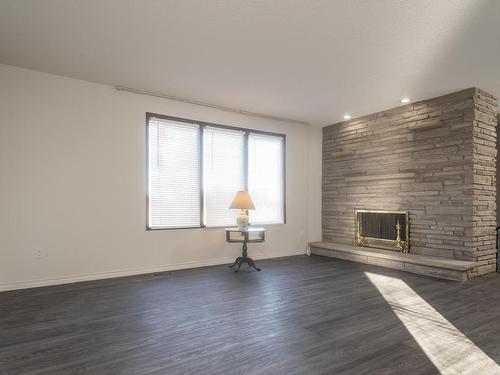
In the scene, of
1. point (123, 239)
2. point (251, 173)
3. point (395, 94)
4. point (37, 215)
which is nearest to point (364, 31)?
point (395, 94)

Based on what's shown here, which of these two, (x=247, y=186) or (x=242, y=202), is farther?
(x=247, y=186)

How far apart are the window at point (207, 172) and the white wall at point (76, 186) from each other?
18cm

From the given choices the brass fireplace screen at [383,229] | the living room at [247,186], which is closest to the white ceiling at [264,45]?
the living room at [247,186]

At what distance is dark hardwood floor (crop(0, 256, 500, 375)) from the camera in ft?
7.10

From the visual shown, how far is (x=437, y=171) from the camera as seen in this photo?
497 centimetres

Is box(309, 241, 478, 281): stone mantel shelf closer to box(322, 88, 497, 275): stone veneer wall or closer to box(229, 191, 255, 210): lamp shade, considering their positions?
box(322, 88, 497, 275): stone veneer wall

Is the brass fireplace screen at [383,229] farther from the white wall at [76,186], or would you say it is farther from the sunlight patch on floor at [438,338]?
the white wall at [76,186]

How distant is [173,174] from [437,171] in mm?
4151

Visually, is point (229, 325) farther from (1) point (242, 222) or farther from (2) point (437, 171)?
(2) point (437, 171)

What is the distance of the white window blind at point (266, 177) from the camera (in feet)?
19.8

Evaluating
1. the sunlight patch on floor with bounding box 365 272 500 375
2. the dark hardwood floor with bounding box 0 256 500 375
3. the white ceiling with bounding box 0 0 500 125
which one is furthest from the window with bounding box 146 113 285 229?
the sunlight patch on floor with bounding box 365 272 500 375

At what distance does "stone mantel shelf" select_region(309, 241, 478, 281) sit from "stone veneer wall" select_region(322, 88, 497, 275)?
0.29m

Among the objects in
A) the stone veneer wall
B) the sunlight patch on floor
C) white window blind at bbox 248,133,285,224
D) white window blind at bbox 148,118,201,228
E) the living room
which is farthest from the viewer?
white window blind at bbox 248,133,285,224

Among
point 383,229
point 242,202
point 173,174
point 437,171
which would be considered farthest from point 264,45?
point 383,229
